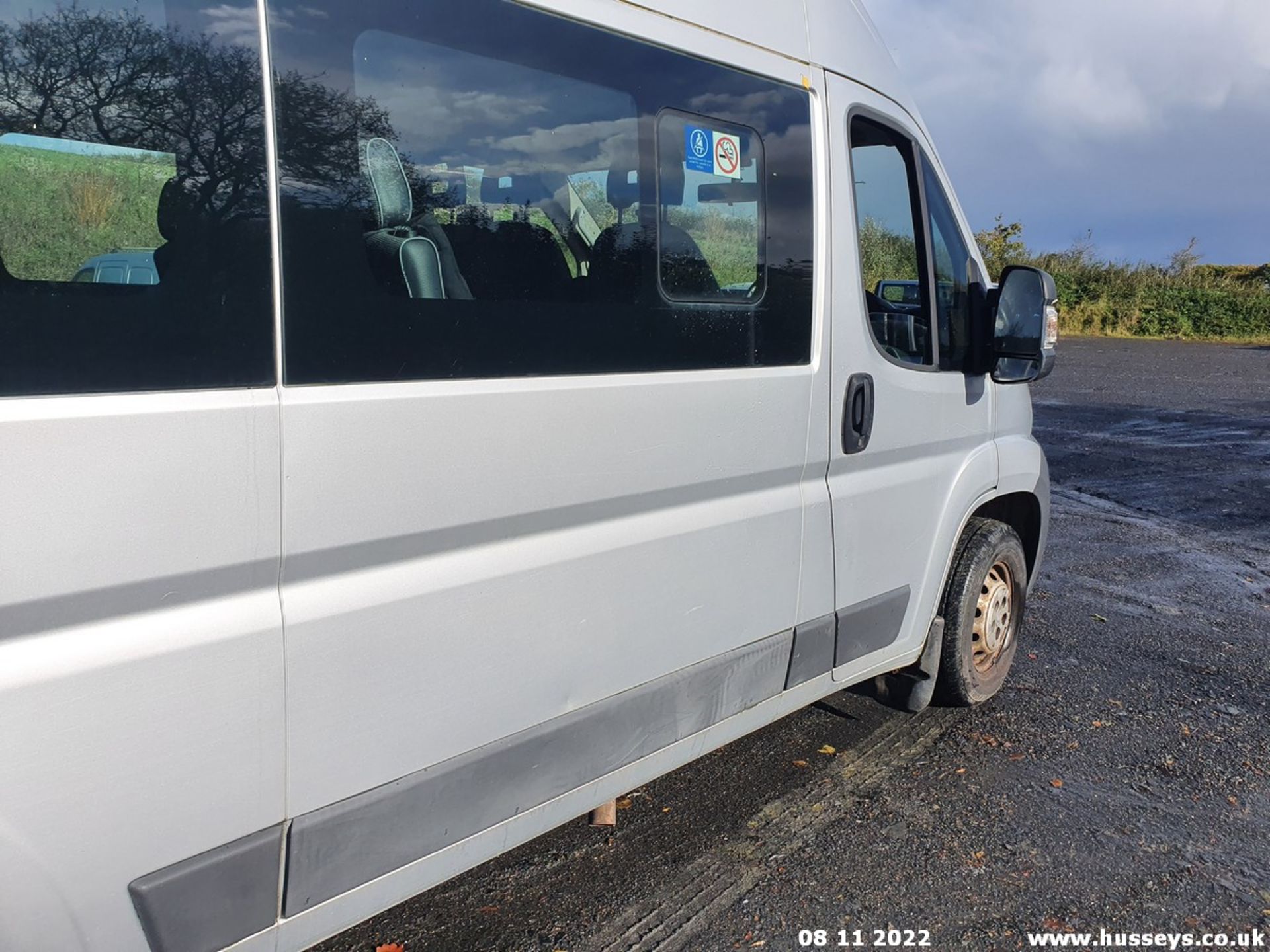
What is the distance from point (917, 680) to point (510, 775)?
7.31 feet

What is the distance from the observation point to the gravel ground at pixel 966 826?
3.19 m

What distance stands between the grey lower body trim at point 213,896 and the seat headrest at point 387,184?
1212mm

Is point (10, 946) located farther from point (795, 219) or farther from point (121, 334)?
point (795, 219)

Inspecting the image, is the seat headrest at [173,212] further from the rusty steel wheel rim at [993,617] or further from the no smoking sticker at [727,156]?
the rusty steel wheel rim at [993,617]

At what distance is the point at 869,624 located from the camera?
3.77 metres

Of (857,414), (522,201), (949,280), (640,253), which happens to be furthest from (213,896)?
(949,280)

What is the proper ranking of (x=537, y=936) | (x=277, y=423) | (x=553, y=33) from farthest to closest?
(x=537, y=936)
(x=553, y=33)
(x=277, y=423)

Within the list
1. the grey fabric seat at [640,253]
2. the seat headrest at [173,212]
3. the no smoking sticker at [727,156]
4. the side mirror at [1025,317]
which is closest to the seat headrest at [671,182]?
the grey fabric seat at [640,253]

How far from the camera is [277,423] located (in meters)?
2.02

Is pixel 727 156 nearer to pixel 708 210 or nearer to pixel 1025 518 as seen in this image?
pixel 708 210

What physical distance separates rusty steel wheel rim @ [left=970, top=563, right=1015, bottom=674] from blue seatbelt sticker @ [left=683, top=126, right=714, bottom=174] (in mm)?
2200

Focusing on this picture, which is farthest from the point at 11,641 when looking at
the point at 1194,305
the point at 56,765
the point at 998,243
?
the point at 1194,305

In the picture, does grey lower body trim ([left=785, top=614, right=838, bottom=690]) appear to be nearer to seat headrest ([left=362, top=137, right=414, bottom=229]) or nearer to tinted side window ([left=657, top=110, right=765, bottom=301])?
tinted side window ([left=657, top=110, right=765, bottom=301])

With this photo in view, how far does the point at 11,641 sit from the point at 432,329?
0.97 meters
